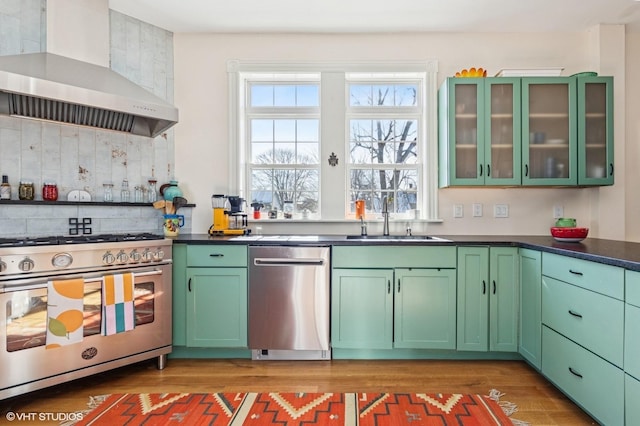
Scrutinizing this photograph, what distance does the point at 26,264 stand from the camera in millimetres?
2020

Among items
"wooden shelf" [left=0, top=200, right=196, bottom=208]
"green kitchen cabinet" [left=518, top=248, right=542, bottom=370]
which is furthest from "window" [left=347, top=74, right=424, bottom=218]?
"wooden shelf" [left=0, top=200, right=196, bottom=208]

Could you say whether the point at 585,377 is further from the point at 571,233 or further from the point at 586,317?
the point at 571,233

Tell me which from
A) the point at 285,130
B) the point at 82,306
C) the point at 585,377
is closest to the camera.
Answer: the point at 585,377

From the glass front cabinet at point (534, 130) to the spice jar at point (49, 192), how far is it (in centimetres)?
306

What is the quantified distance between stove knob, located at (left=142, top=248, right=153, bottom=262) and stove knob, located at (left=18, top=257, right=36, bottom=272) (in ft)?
1.98

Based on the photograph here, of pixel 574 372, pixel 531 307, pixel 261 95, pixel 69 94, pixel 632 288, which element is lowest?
pixel 574 372

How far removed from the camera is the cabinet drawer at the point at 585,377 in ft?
5.51

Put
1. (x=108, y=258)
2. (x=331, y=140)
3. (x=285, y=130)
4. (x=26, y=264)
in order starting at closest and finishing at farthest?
(x=26, y=264), (x=108, y=258), (x=331, y=140), (x=285, y=130)

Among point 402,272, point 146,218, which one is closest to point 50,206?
point 146,218

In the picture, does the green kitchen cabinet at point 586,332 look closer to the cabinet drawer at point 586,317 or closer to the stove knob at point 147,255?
the cabinet drawer at point 586,317

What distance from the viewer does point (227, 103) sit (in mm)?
3326

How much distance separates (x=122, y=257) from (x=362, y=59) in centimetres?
256

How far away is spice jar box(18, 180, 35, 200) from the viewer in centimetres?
256

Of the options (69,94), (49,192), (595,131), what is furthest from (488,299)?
(49,192)
